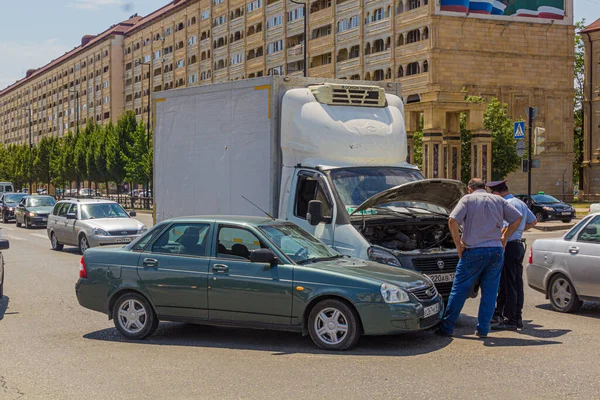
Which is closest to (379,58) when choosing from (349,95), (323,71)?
(323,71)

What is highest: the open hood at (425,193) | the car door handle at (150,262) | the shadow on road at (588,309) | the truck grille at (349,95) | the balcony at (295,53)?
the balcony at (295,53)

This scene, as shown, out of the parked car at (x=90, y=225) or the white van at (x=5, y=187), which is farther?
the white van at (x=5, y=187)

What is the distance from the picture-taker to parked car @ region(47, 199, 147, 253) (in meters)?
19.9

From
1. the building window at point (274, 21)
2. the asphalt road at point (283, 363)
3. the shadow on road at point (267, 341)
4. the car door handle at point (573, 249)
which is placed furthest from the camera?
the building window at point (274, 21)

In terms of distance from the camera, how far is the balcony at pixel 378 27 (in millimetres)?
62938

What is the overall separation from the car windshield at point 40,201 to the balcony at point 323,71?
38356mm

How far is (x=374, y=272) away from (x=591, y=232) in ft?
12.4

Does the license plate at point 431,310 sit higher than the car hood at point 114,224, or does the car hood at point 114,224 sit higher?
the car hood at point 114,224

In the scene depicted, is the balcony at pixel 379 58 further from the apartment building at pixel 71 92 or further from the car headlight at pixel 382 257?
the car headlight at pixel 382 257

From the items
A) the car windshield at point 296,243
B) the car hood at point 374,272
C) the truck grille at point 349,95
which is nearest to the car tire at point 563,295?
the car hood at point 374,272

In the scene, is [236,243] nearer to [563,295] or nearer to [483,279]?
[483,279]

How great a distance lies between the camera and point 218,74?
3460 inches

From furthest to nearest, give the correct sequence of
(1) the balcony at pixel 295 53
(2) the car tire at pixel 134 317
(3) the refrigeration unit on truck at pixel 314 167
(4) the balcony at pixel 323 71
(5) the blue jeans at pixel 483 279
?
1. (1) the balcony at pixel 295 53
2. (4) the balcony at pixel 323 71
3. (3) the refrigeration unit on truck at pixel 314 167
4. (2) the car tire at pixel 134 317
5. (5) the blue jeans at pixel 483 279

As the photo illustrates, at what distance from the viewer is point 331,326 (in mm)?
7926
